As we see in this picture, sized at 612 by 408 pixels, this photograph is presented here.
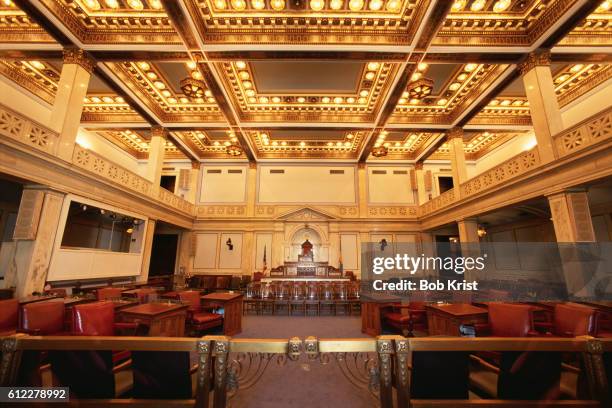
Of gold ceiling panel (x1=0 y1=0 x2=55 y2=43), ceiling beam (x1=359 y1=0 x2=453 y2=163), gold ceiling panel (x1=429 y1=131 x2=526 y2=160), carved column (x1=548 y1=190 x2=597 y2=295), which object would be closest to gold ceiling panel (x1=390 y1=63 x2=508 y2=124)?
ceiling beam (x1=359 y1=0 x2=453 y2=163)

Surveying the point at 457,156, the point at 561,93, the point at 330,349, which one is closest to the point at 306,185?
the point at 457,156

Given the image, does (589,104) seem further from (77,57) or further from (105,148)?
(105,148)

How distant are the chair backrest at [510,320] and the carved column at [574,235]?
3.66 metres

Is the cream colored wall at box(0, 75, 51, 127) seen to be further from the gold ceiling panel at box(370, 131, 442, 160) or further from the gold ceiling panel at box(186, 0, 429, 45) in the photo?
the gold ceiling panel at box(370, 131, 442, 160)

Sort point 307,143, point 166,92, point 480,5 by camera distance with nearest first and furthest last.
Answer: point 480,5, point 166,92, point 307,143

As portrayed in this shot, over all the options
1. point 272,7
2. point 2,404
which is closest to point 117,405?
point 2,404

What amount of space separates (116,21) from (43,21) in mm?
1411

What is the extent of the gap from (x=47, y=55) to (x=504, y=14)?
11488 mm

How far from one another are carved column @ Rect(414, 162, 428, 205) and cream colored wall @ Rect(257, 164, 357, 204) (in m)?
3.32

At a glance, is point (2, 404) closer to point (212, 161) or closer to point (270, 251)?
point (270, 251)

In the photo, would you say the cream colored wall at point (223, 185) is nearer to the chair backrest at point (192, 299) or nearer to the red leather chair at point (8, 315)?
the chair backrest at point (192, 299)

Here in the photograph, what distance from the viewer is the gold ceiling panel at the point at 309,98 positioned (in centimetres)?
776

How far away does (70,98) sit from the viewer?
6.09 m

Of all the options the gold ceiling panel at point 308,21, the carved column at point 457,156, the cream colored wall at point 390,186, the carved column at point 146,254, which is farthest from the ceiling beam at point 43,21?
the carved column at point 457,156
